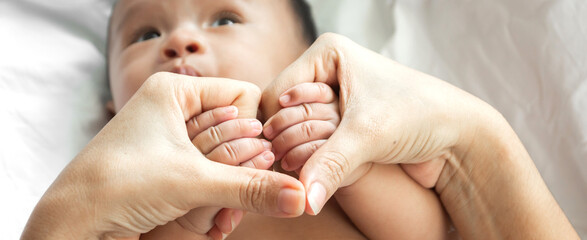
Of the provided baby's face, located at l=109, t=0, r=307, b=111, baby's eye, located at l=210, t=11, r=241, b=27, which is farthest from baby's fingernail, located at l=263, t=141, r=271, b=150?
baby's eye, located at l=210, t=11, r=241, b=27

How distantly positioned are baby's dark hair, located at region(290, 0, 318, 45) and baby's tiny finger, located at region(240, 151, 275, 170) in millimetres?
655

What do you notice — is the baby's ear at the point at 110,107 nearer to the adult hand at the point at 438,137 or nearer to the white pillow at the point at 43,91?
the white pillow at the point at 43,91

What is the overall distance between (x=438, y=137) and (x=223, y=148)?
1.23 feet

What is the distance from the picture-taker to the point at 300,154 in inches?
39.1

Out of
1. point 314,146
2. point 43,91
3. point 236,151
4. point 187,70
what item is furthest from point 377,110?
point 43,91

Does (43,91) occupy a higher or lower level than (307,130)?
lower

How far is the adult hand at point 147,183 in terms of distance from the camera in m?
0.88

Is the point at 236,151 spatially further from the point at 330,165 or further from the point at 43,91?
the point at 43,91

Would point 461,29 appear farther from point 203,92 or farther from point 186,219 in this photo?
point 186,219

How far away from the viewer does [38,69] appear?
166cm

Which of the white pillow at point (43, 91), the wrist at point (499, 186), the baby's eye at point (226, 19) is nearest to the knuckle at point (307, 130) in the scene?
the wrist at point (499, 186)

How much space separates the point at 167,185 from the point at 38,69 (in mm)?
926

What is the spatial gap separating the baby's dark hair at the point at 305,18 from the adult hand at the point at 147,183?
25.7 inches

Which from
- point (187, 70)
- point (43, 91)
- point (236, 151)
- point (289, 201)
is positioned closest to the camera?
point (289, 201)
